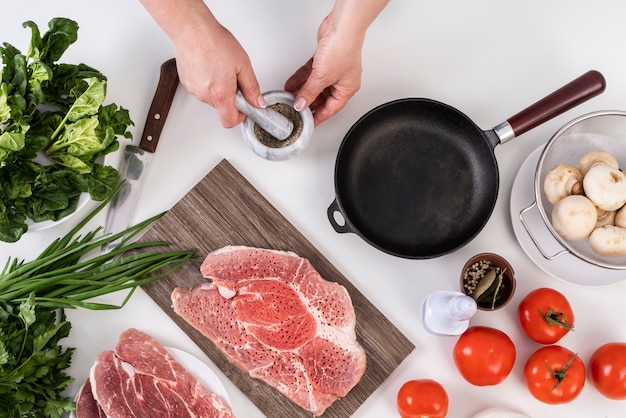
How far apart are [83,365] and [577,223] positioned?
116cm

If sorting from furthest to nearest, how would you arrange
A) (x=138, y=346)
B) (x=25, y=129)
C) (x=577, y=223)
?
1. (x=138, y=346)
2. (x=577, y=223)
3. (x=25, y=129)

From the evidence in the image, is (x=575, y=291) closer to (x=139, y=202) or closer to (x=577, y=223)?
(x=577, y=223)

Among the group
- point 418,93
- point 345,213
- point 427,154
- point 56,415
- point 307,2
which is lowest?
point 56,415

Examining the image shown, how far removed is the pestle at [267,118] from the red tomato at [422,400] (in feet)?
2.08

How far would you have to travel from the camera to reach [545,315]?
4.31ft

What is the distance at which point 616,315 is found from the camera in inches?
55.5

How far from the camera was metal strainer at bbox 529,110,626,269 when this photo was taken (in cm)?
129

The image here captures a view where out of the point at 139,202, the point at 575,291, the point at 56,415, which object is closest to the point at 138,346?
the point at 56,415

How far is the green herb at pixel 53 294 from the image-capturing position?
1.20 metres

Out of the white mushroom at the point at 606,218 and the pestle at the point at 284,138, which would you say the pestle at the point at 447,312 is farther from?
the pestle at the point at 284,138

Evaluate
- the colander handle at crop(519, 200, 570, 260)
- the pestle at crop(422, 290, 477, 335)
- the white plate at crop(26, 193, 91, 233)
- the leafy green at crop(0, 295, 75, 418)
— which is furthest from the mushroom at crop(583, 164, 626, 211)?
the leafy green at crop(0, 295, 75, 418)

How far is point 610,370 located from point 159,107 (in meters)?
1.20

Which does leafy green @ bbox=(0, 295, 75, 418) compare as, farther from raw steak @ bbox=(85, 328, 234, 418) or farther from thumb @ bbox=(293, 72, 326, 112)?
thumb @ bbox=(293, 72, 326, 112)

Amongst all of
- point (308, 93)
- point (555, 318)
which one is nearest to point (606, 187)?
point (555, 318)
